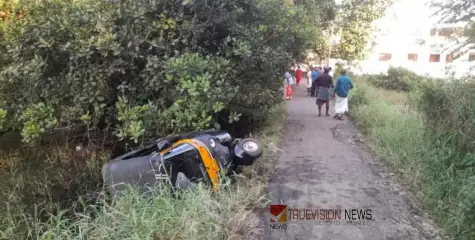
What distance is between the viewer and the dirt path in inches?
148

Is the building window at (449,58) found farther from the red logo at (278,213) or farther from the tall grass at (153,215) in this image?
the red logo at (278,213)

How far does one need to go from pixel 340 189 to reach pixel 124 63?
3722 millimetres

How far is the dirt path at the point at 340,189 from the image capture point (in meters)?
3.75

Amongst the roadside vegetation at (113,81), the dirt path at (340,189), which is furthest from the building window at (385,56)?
the roadside vegetation at (113,81)

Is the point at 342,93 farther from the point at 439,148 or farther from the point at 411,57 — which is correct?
the point at 411,57

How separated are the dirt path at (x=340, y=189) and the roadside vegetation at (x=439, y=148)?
0.23 m

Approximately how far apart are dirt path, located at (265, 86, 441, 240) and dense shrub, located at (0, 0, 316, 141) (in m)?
1.37

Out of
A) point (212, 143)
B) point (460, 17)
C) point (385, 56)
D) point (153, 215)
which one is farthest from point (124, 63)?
point (385, 56)

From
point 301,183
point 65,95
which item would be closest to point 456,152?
point 301,183

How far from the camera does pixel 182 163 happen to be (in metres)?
4.46

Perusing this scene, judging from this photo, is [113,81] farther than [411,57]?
No

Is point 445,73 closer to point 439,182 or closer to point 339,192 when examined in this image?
point 439,182

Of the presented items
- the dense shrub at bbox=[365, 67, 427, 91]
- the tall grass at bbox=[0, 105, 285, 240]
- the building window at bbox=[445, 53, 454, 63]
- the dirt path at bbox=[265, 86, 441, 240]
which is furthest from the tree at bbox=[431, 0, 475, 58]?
the dense shrub at bbox=[365, 67, 427, 91]

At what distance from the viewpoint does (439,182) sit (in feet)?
14.6
